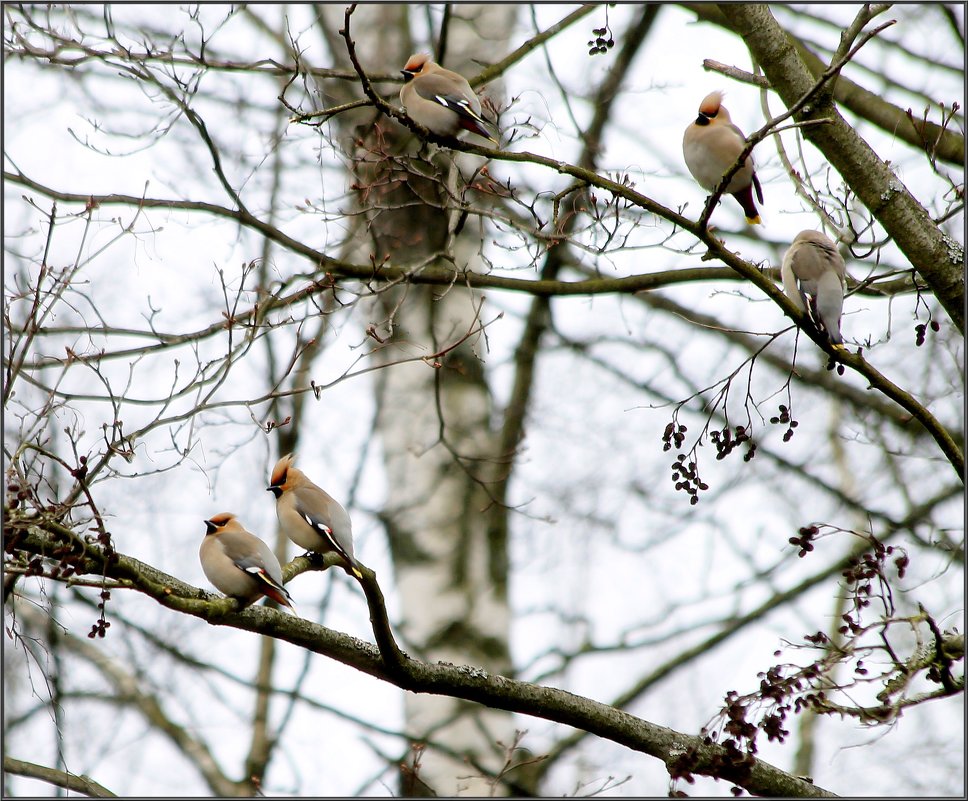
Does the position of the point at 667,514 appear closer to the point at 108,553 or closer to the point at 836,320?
the point at 836,320

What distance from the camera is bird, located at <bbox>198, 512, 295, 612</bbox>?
160 inches

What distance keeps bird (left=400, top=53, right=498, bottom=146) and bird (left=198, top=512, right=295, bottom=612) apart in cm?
209

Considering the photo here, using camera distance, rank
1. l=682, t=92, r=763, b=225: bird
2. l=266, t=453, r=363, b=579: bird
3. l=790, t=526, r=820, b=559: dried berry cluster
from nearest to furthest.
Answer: l=790, t=526, r=820, b=559: dried berry cluster < l=266, t=453, r=363, b=579: bird < l=682, t=92, r=763, b=225: bird

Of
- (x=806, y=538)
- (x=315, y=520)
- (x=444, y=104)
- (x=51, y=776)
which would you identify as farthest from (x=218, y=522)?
(x=806, y=538)

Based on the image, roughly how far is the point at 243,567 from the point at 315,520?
39 cm

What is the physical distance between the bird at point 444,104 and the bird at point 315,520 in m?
1.73

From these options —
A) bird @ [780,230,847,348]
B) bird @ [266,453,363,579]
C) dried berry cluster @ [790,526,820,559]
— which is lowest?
dried berry cluster @ [790,526,820,559]

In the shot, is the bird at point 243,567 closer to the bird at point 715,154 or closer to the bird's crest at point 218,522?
the bird's crest at point 218,522

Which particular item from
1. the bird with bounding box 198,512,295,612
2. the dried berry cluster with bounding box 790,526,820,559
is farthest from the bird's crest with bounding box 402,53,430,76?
the dried berry cluster with bounding box 790,526,820,559

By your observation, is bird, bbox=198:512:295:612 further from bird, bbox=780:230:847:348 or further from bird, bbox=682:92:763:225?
bird, bbox=682:92:763:225

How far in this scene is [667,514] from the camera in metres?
8.77

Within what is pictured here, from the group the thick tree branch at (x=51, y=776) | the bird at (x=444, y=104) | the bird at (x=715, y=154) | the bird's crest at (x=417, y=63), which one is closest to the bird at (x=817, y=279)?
the bird at (x=715, y=154)

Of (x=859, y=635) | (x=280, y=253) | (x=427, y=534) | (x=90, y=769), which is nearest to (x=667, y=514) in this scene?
(x=427, y=534)

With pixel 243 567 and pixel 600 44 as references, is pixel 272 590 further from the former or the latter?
pixel 600 44
